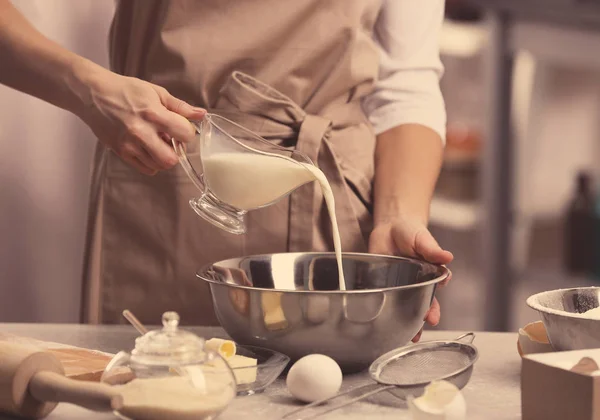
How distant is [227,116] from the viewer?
146 cm

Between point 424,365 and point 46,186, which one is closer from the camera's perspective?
point 424,365

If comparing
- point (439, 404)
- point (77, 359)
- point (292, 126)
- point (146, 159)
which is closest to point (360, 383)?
point (439, 404)

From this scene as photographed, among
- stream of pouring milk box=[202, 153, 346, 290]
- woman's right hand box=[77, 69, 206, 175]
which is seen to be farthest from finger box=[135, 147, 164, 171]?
stream of pouring milk box=[202, 153, 346, 290]

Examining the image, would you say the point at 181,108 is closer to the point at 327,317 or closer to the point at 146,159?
the point at 146,159

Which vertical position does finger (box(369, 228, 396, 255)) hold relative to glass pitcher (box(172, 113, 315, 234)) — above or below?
below

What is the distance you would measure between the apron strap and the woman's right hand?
211mm

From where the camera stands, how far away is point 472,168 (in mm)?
3133

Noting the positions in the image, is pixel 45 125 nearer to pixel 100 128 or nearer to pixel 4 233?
pixel 4 233

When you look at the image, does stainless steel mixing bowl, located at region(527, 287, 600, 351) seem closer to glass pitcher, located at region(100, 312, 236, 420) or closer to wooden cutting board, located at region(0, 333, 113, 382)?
glass pitcher, located at region(100, 312, 236, 420)

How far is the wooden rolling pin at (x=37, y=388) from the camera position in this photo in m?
0.88

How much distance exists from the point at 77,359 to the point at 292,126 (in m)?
0.56

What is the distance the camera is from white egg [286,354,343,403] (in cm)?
98

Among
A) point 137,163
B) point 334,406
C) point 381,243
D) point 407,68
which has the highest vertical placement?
point 407,68

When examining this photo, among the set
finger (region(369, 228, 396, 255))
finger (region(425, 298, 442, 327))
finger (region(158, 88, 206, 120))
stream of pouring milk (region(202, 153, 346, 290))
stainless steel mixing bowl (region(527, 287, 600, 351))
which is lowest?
finger (region(425, 298, 442, 327))
